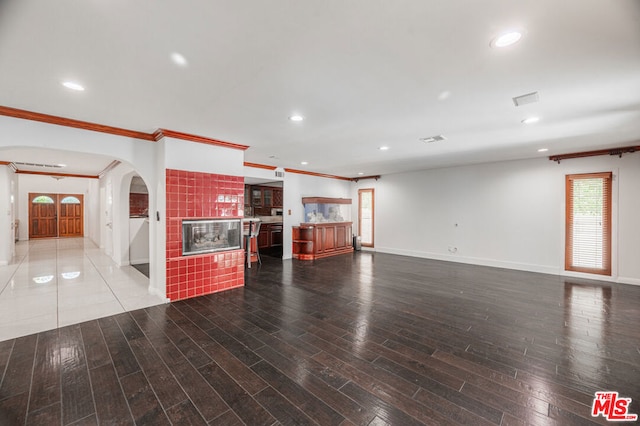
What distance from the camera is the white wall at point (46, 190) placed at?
31.6 feet

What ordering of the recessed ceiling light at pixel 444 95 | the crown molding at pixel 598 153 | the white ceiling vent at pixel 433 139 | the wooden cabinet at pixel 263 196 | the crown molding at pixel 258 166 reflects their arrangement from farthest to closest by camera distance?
the wooden cabinet at pixel 263 196 < the crown molding at pixel 258 166 < the crown molding at pixel 598 153 < the white ceiling vent at pixel 433 139 < the recessed ceiling light at pixel 444 95

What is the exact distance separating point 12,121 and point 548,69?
5394mm

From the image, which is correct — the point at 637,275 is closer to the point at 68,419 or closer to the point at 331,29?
the point at 331,29

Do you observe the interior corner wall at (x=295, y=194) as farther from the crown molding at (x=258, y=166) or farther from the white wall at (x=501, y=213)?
the white wall at (x=501, y=213)

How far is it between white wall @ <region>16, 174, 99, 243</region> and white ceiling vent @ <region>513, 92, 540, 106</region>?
11944mm

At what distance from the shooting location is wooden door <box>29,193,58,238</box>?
34.0 ft

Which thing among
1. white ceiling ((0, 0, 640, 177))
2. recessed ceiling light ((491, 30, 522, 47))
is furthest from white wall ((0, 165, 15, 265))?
recessed ceiling light ((491, 30, 522, 47))

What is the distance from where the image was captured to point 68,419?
1.64 m

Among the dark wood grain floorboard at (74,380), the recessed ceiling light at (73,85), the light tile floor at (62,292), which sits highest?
the recessed ceiling light at (73,85)

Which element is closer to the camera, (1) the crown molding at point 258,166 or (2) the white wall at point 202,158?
(2) the white wall at point 202,158

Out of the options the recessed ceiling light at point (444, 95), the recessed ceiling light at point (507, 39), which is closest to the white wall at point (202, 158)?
the recessed ceiling light at point (444, 95)

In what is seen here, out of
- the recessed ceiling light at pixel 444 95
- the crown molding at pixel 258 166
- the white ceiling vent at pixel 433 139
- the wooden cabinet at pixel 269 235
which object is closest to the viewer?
the recessed ceiling light at pixel 444 95

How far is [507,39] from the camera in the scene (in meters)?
1.66

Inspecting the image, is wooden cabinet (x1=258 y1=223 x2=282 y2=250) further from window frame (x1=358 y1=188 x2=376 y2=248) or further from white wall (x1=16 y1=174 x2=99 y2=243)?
white wall (x1=16 y1=174 x2=99 y2=243)
